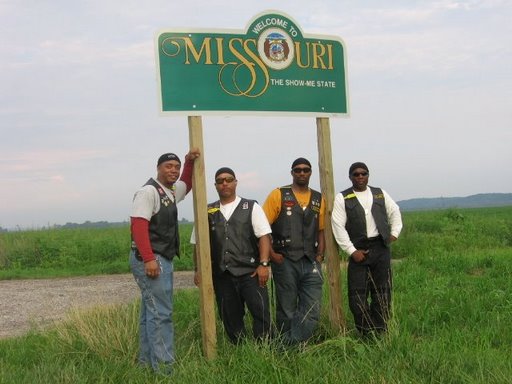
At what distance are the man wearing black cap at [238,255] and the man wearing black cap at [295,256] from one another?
22 cm

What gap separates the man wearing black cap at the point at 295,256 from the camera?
5352 mm

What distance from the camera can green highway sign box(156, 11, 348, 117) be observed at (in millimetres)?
5137

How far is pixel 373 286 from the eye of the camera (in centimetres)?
559

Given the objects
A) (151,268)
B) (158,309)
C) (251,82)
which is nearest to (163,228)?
(151,268)

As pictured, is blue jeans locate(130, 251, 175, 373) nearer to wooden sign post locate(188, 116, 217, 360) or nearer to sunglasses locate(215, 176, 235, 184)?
wooden sign post locate(188, 116, 217, 360)

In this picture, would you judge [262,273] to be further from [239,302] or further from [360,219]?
[360,219]

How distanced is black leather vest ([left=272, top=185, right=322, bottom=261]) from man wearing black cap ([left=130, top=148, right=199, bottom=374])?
95 centimetres

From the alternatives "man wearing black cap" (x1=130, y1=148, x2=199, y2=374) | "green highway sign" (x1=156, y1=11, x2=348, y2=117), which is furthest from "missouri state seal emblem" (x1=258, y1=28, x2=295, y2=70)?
"man wearing black cap" (x1=130, y1=148, x2=199, y2=374)

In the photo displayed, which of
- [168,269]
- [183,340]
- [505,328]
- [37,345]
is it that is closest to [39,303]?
[37,345]

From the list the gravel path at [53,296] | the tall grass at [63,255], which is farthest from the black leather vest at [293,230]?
the tall grass at [63,255]

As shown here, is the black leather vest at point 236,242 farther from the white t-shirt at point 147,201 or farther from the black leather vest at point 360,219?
the black leather vest at point 360,219

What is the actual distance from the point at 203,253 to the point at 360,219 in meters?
1.49

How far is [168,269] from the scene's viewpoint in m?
4.90

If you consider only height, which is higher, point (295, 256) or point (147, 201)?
point (147, 201)
